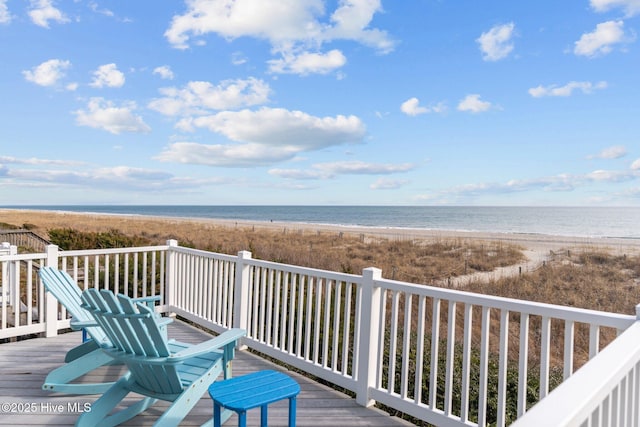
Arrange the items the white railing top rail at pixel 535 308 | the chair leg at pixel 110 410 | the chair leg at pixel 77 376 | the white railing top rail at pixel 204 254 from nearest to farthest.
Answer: the white railing top rail at pixel 535 308, the chair leg at pixel 110 410, the chair leg at pixel 77 376, the white railing top rail at pixel 204 254

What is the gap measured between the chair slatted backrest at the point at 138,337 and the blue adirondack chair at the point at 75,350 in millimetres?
319

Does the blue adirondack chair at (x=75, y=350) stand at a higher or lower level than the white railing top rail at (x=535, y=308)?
lower

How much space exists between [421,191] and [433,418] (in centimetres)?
5846

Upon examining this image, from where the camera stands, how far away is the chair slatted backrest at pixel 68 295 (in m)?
3.03

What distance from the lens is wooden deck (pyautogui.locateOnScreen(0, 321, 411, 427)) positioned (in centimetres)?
288

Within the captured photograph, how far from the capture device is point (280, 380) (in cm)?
233

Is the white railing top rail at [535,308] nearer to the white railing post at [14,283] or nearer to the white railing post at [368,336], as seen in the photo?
the white railing post at [368,336]

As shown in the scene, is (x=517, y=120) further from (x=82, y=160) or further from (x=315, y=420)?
(x=82, y=160)

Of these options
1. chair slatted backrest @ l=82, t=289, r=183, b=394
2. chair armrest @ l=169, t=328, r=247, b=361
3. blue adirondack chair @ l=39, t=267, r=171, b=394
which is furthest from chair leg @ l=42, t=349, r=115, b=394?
chair armrest @ l=169, t=328, r=247, b=361

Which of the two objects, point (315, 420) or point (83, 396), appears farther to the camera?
point (83, 396)

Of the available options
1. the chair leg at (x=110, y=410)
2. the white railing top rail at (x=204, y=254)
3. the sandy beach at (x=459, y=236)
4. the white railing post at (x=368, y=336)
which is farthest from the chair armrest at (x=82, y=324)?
the sandy beach at (x=459, y=236)

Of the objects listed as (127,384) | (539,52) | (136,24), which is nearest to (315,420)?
(127,384)

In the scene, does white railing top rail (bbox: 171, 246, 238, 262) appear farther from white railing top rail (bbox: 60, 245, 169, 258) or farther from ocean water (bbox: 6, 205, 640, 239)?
ocean water (bbox: 6, 205, 640, 239)

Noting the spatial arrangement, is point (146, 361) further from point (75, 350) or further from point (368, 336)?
point (75, 350)
